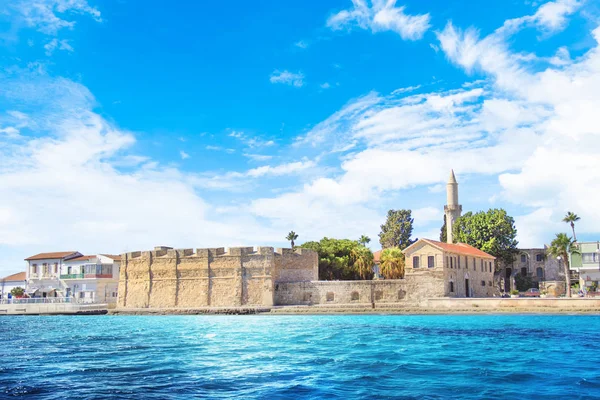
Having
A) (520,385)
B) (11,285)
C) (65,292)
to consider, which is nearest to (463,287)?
(520,385)

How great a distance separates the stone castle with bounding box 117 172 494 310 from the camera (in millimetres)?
39938

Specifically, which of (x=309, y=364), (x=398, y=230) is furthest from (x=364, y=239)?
(x=309, y=364)

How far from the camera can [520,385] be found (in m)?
11.9

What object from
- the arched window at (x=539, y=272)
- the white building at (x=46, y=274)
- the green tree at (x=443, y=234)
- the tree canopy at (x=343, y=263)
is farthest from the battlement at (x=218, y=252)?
the arched window at (x=539, y=272)

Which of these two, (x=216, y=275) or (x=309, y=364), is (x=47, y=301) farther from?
(x=309, y=364)

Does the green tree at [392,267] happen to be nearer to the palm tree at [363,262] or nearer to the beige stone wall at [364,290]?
the palm tree at [363,262]

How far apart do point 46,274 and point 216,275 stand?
1884 cm

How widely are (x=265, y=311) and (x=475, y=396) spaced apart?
31.3 meters

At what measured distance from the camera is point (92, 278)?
168 ft

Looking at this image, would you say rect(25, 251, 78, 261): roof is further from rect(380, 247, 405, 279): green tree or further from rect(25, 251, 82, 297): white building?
rect(380, 247, 405, 279): green tree

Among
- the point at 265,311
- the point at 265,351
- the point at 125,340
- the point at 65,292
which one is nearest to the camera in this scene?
the point at 265,351

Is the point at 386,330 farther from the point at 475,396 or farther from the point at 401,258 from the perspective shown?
the point at 401,258

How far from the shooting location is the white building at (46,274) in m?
52.5

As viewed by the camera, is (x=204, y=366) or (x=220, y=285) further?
(x=220, y=285)
